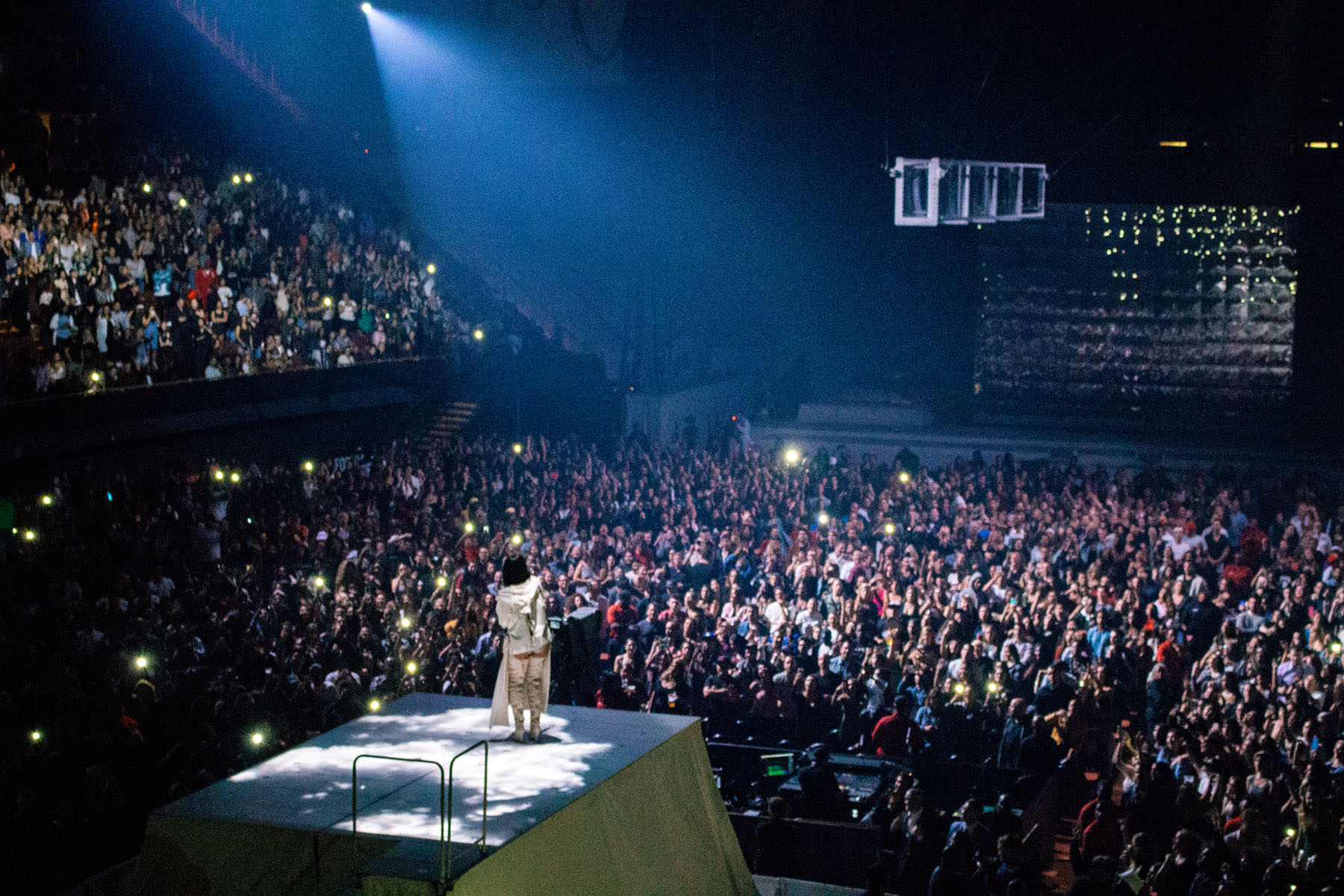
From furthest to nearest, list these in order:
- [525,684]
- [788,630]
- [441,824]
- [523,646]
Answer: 1. [788,630]
2. [525,684]
3. [523,646]
4. [441,824]

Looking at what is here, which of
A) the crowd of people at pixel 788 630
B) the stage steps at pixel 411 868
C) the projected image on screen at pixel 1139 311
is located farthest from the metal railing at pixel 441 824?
the projected image on screen at pixel 1139 311

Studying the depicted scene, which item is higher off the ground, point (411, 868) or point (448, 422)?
point (448, 422)

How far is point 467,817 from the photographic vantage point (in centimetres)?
597

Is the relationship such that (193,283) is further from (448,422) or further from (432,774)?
(432,774)

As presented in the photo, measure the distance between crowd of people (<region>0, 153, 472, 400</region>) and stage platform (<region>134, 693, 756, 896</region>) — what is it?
7.08 m

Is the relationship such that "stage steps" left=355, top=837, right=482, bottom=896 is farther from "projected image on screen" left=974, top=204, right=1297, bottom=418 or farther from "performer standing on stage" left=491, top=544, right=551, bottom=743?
"projected image on screen" left=974, top=204, right=1297, bottom=418

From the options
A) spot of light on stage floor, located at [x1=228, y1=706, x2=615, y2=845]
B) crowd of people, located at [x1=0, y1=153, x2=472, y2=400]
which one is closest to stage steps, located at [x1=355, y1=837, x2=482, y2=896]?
spot of light on stage floor, located at [x1=228, y1=706, x2=615, y2=845]

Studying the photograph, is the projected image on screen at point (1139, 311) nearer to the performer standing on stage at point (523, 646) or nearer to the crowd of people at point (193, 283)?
the crowd of people at point (193, 283)

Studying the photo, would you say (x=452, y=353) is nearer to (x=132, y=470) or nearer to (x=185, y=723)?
(x=132, y=470)

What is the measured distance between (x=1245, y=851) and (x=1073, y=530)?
5959mm

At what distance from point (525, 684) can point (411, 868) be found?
6.59 feet

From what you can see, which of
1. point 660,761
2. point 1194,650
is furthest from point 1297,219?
point 660,761

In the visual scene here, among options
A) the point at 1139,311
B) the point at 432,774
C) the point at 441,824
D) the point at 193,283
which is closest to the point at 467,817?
the point at 441,824

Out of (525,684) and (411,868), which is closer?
(411,868)
